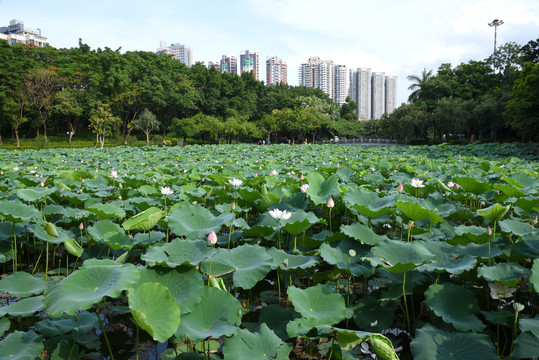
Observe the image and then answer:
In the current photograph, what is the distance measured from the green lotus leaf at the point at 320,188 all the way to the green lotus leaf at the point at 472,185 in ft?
3.73

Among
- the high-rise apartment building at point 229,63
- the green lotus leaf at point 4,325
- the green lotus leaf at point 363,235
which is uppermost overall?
the high-rise apartment building at point 229,63

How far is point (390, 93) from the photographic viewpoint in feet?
384

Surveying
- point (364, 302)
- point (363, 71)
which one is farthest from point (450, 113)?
point (363, 71)

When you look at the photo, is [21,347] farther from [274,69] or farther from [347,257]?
[274,69]

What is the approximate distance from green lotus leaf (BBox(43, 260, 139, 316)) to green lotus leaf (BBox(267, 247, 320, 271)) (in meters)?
0.64

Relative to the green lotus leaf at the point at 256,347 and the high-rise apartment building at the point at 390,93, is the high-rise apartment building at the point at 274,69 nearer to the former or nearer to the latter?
the high-rise apartment building at the point at 390,93

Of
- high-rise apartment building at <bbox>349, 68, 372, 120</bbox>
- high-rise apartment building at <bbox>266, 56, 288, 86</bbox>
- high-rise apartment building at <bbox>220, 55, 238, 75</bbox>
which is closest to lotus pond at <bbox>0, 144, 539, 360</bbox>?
high-rise apartment building at <bbox>220, 55, 238, 75</bbox>

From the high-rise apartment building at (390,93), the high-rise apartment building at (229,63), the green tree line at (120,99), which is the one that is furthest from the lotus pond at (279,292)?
the high-rise apartment building at (390,93)

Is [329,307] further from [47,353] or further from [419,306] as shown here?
[47,353]

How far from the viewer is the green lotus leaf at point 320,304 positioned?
1335mm

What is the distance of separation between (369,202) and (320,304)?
114 centimetres

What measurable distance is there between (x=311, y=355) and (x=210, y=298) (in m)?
0.57

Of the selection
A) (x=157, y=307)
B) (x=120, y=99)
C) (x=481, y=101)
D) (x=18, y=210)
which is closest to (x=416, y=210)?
(x=157, y=307)

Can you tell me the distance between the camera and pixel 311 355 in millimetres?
1515
